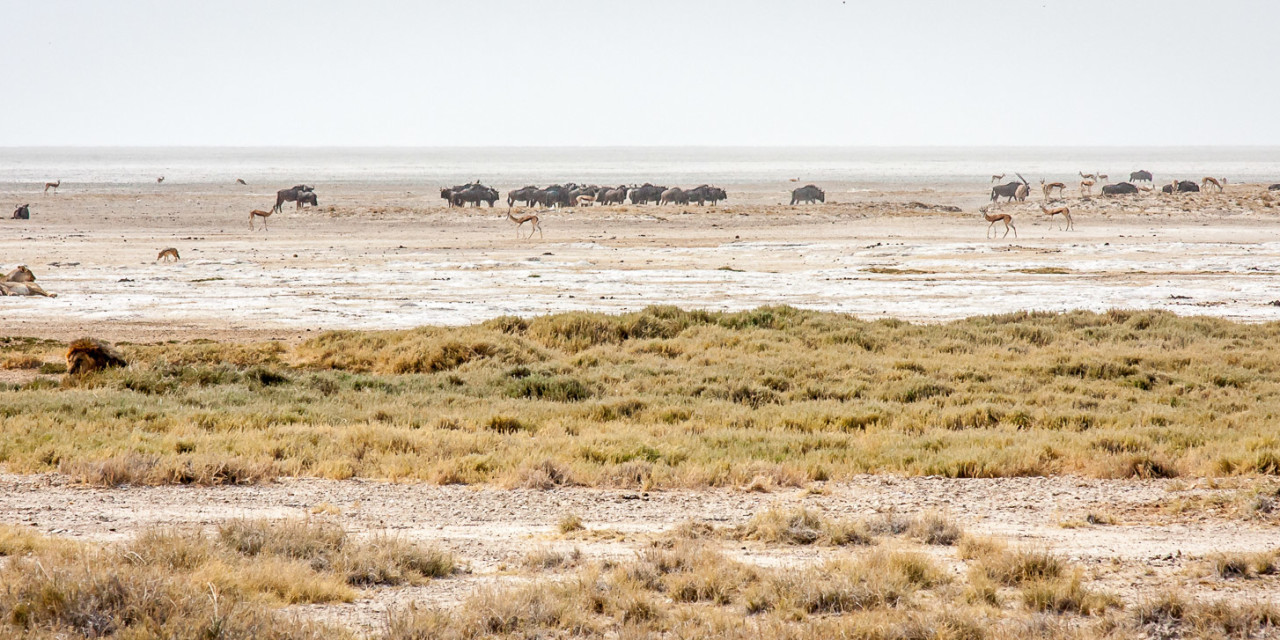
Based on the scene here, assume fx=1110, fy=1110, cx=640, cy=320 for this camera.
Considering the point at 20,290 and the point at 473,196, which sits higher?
the point at 473,196

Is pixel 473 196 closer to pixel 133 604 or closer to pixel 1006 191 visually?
pixel 1006 191

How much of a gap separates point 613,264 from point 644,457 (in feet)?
73.8

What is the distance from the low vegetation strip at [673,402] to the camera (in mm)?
10422

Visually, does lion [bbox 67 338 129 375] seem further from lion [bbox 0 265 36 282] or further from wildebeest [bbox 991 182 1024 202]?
wildebeest [bbox 991 182 1024 202]

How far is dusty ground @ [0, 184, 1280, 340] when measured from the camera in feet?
78.3

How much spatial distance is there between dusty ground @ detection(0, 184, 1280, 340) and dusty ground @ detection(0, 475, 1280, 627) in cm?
1199

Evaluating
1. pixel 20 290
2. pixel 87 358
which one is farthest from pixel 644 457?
pixel 20 290

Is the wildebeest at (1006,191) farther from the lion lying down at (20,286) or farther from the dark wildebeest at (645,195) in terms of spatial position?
the lion lying down at (20,286)

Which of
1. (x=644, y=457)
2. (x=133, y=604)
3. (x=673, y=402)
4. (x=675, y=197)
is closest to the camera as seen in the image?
(x=133, y=604)

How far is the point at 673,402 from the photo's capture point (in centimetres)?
1454

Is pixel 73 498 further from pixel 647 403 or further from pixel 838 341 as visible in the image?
pixel 838 341

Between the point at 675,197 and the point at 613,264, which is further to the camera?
the point at 675,197

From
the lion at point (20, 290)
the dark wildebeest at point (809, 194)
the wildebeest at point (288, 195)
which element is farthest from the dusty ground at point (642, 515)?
the dark wildebeest at point (809, 194)

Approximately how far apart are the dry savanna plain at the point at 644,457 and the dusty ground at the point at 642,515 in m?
0.04
